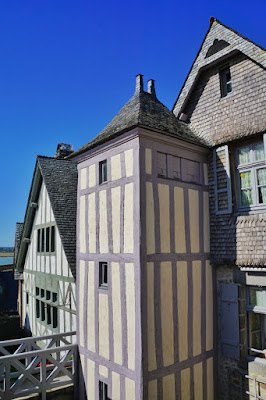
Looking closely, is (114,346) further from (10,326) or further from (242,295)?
(10,326)

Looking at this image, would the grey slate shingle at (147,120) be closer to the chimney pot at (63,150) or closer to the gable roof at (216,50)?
the gable roof at (216,50)

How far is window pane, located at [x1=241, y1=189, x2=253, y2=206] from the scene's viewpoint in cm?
752

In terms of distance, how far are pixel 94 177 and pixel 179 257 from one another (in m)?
3.05

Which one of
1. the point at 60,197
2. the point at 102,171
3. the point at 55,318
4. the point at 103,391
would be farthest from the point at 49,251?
the point at 103,391

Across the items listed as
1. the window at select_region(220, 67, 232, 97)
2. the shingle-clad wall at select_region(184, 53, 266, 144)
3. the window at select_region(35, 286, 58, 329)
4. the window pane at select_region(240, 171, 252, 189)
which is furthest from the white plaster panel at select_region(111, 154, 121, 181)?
→ the window at select_region(35, 286, 58, 329)

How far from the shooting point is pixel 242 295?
7.50 meters

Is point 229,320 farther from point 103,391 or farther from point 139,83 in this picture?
point 139,83

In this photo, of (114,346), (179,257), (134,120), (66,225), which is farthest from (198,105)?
(114,346)

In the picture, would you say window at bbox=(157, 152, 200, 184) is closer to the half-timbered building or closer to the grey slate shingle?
the grey slate shingle

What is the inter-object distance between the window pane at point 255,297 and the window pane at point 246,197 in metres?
1.97

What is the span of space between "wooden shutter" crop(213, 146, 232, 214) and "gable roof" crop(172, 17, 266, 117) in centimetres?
208

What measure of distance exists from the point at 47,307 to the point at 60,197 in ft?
13.9

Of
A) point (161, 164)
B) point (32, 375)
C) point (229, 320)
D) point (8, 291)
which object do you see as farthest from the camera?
point (8, 291)

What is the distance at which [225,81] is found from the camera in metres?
8.58
